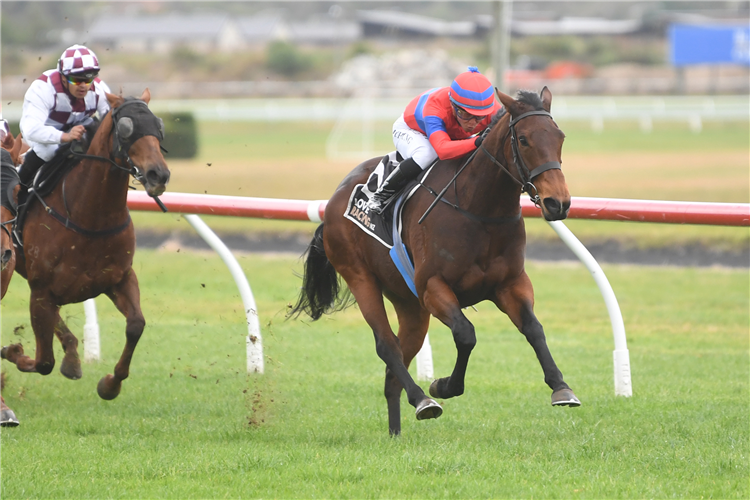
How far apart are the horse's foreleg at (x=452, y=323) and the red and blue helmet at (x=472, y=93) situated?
850 mm

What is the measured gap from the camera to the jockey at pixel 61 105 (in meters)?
5.12

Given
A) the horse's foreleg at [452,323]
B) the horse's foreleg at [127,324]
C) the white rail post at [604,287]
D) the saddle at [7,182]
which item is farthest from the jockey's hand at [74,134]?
the white rail post at [604,287]

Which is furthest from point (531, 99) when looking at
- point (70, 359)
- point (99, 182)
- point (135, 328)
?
point (70, 359)

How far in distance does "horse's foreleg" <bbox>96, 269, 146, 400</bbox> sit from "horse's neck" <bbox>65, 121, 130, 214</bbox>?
0.46 m

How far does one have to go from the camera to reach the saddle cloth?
15.3 feet

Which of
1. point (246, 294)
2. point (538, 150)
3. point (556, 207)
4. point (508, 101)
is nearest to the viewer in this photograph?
point (556, 207)

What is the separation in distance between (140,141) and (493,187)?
1.78m

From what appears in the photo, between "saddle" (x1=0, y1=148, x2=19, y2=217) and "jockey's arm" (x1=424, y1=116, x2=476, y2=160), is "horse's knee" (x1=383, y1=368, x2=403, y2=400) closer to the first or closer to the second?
"jockey's arm" (x1=424, y1=116, x2=476, y2=160)

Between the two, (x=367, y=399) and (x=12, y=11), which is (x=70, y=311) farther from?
(x=12, y=11)

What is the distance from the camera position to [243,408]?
5559 millimetres

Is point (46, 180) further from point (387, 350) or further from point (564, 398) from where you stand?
point (564, 398)

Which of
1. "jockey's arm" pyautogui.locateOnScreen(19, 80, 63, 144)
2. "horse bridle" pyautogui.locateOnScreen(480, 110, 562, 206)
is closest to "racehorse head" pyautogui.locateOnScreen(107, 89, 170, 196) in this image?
"jockey's arm" pyautogui.locateOnScreen(19, 80, 63, 144)

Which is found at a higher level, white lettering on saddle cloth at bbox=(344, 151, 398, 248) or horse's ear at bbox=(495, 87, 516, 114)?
horse's ear at bbox=(495, 87, 516, 114)

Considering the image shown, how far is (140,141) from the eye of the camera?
4.62 metres
